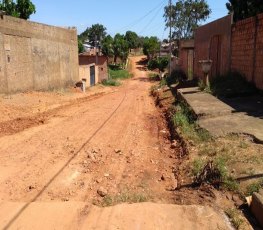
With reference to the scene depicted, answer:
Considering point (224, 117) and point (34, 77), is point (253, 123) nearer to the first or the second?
point (224, 117)

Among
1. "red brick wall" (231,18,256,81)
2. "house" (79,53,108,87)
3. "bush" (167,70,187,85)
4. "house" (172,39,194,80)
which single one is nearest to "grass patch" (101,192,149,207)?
"red brick wall" (231,18,256,81)

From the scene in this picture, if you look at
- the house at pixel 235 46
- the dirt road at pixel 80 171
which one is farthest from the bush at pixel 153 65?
the dirt road at pixel 80 171

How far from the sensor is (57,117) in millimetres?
13117

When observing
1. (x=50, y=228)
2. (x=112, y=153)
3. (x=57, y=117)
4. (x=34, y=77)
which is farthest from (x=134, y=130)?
(x=34, y=77)

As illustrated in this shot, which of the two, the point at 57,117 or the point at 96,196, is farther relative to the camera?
the point at 57,117

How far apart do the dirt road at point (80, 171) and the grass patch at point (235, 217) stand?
15 cm

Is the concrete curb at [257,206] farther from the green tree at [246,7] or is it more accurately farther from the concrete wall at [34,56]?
the green tree at [246,7]

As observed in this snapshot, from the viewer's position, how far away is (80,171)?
22.8 ft

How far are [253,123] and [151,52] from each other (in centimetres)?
5481

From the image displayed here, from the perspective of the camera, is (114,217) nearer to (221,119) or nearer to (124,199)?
(124,199)

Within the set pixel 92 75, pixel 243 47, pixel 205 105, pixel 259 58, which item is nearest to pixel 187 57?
pixel 92 75

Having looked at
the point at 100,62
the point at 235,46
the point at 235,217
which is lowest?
the point at 235,217

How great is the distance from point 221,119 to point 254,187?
3.94 meters

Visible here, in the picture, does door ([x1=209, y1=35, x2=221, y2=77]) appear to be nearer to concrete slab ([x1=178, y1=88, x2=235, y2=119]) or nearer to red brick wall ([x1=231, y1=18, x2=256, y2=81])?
red brick wall ([x1=231, y1=18, x2=256, y2=81])
